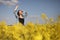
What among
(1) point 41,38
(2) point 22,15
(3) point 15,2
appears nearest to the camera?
(1) point 41,38

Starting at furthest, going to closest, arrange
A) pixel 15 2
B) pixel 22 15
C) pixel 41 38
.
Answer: pixel 15 2 < pixel 22 15 < pixel 41 38

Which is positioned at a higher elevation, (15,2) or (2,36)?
(15,2)

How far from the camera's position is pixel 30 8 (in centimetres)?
210

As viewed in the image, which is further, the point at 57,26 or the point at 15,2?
the point at 15,2

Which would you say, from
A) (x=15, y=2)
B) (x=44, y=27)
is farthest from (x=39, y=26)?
(x=15, y=2)

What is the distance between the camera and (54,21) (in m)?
1.09

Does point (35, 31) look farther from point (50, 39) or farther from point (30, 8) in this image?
point (30, 8)

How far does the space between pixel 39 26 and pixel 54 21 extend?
0.09 meters

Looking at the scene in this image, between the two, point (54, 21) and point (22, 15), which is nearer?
point (54, 21)

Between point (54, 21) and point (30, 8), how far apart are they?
3.37 ft

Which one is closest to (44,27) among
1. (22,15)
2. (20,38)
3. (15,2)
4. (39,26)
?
(39,26)

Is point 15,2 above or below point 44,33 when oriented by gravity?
above

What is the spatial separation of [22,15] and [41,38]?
3.01ft

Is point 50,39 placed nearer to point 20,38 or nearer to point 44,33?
point 44,33
